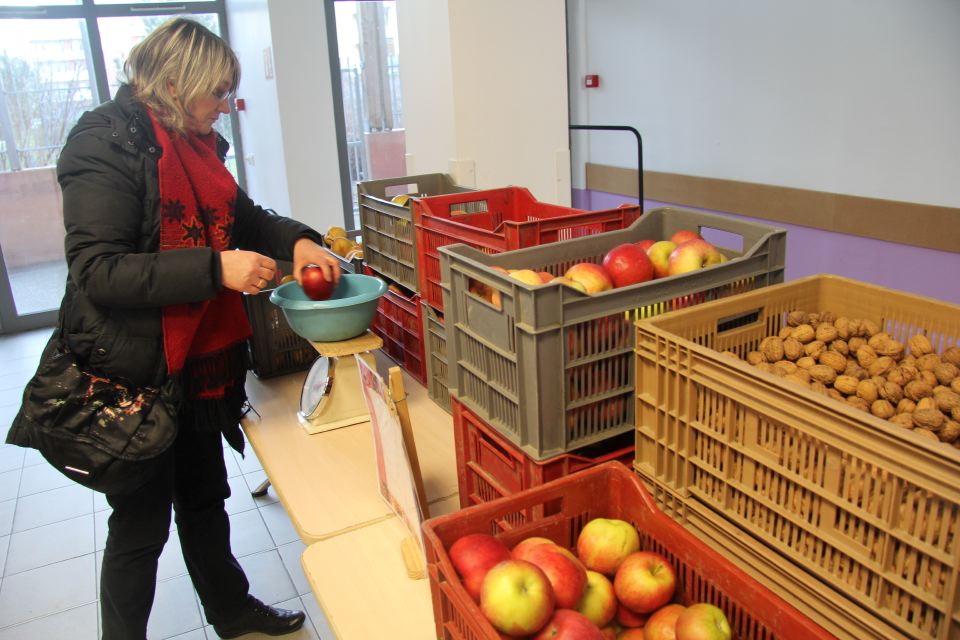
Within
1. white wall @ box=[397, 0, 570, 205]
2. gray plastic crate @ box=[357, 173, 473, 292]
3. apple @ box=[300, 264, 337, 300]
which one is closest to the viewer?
apple @ box=[300, 264, 337, 300]

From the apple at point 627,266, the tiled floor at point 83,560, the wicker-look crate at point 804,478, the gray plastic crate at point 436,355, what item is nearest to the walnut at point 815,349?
the wicker-look crate at point 804,478

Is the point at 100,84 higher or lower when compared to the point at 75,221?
higher

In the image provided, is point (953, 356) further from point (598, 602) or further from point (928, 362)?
point (598, 602)

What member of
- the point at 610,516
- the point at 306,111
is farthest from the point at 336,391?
the point at 306,111

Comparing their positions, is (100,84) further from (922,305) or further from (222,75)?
(922,305)

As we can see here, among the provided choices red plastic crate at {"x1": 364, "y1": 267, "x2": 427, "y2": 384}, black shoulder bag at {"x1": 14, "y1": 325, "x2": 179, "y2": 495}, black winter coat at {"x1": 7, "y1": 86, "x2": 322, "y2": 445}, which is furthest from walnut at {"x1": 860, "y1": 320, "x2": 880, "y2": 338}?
black shoulder bag at {"x1": 14, "y1": 325, "x2": 179, "y2": 495}

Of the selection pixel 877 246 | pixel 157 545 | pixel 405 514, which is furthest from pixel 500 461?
pixel 877 246

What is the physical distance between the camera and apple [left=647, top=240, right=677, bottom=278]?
1.53 m

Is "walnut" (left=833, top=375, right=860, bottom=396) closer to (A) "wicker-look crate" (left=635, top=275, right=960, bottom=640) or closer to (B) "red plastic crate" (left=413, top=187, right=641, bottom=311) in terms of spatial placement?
(A) "wicker-look crate" (left=635, top=275, right=960, bottom=640)

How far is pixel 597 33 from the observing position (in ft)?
17.0

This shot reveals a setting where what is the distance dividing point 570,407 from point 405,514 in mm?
370

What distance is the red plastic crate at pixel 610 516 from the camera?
0.92 metres

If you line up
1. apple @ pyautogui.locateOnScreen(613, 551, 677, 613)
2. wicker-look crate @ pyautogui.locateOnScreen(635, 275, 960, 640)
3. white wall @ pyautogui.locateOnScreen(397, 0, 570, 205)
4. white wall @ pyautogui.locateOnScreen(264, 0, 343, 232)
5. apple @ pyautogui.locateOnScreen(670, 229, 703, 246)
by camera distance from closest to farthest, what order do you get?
wicker-look crate @ pyautogui.locateOnScreen(635, 275, 960, 640), apple @ pyautogui.locateOnScreen(613, 551, 677, 613), apple @ pyautogui.locateOnScreen(670, 229, 703, 246), white wall @ pyautogui.locateOnScreen(397, 0, 570, 205), white wall @ pyautogui.locateOnScreen(264, 0, 343, 232)

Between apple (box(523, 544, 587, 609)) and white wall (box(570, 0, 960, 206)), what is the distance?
299 cm
